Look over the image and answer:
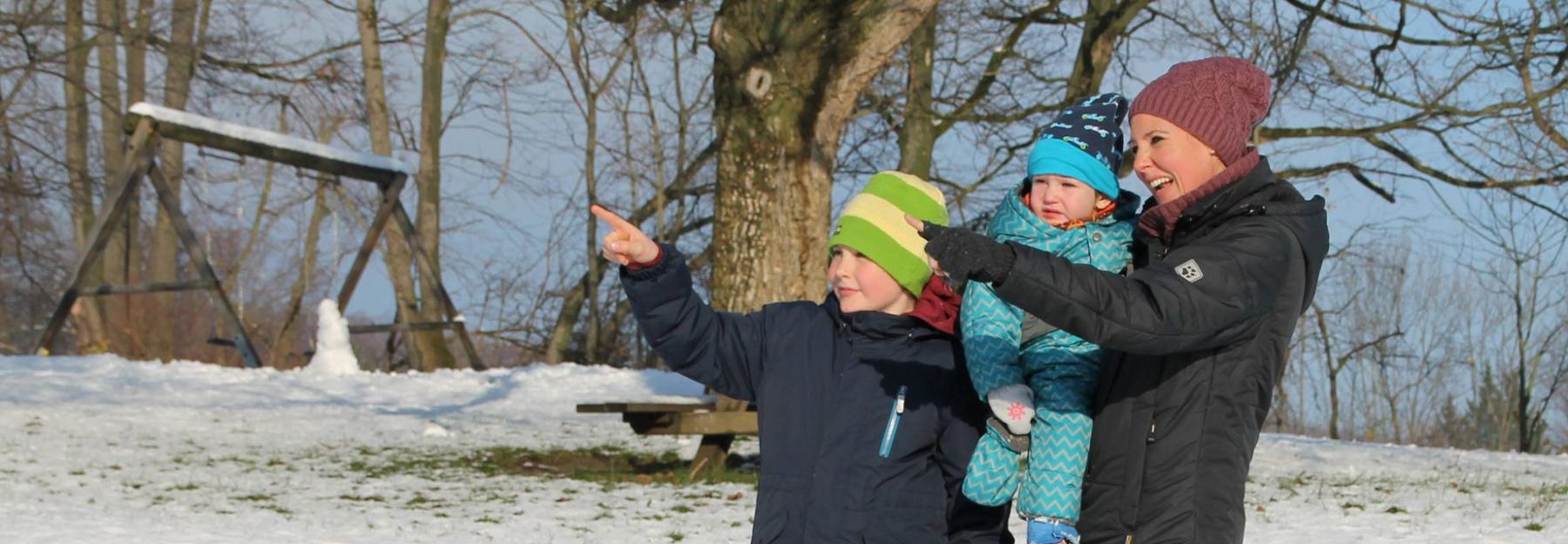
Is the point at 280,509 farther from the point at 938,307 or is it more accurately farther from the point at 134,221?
the point at 134,221

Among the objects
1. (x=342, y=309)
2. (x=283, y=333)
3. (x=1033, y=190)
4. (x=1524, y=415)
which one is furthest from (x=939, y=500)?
(x=1524, y=415)

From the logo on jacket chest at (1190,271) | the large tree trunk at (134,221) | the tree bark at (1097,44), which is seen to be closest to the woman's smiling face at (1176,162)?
the logo on jacket chest at (1190,271)

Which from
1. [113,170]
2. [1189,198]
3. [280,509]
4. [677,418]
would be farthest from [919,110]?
[113,170]

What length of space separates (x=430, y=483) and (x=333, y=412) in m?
4.47

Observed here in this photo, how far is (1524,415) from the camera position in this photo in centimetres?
1973

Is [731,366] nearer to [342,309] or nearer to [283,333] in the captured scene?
[342,309]

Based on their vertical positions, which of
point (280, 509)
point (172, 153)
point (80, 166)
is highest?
point (172, 153)

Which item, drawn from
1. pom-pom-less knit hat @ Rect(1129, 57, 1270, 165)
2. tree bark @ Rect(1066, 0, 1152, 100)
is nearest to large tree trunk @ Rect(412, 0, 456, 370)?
tree bark @ Rect(1066, 0, 1152, 100)

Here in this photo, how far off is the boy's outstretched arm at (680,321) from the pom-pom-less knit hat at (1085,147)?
0.65 metres

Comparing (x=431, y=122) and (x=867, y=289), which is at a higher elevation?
(x=431, y=122)

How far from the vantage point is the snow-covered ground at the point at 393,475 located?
6.22 meters

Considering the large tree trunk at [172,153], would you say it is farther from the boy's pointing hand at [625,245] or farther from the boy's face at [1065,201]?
the boy's face at [1065,201]

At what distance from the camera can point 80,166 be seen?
846 inches

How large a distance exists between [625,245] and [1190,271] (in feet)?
3.36
